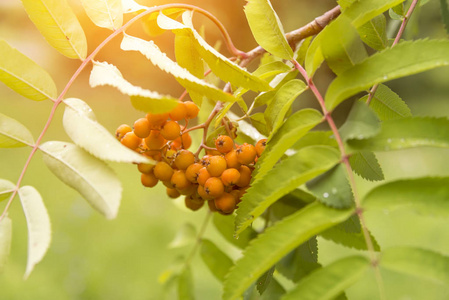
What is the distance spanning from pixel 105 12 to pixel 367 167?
53 cm

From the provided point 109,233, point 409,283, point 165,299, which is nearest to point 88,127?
point 165,299

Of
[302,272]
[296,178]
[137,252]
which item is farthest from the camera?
[137,252]

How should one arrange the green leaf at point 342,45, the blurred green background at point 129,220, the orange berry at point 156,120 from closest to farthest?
the green leaf at point 342,45, the orange berry at point 156,120, the blurred green background at point 129,220

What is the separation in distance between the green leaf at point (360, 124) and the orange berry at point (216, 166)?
213mm

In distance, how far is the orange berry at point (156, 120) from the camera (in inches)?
25.2

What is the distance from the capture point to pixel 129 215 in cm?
307

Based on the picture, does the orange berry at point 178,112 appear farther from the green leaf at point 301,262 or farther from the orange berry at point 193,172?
the green leaf at point 301,262

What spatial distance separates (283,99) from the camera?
2.10ft

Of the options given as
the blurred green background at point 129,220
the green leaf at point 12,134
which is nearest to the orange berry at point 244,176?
the green leaf at point 12,134

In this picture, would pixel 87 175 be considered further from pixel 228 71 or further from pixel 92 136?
pixel 228 71

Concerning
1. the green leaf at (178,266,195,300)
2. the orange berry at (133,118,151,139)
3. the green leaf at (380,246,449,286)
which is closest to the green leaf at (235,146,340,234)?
the green leaf at (380,246,449,286)

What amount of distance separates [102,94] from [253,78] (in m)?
3.86

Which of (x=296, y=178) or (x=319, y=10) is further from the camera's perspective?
(x=319, y=10)

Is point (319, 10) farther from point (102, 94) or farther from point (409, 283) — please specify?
point (102, 94)
